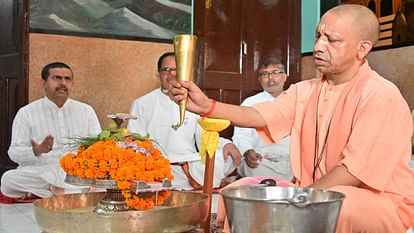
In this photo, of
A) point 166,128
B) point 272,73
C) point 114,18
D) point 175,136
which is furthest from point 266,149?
point 114,18

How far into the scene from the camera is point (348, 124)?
95.4 inches

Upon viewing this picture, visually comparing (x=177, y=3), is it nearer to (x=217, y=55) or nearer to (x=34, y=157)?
(x=217, y=55)

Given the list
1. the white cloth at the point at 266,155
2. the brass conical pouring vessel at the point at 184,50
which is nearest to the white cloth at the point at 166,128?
the white cloth at the point at 266,155

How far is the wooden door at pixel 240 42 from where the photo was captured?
7.05 m

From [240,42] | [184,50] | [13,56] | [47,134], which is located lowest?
[47,134]

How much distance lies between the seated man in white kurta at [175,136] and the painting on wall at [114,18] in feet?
3.08

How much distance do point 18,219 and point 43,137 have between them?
1716 millimetres

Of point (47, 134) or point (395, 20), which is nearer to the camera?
point (47, 134)

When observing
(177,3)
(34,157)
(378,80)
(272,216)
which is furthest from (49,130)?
(272,216)

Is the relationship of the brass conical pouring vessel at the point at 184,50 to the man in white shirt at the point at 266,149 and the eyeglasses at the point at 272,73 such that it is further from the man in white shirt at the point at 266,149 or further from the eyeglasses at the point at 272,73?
the eyeglasses at the point at 272,73

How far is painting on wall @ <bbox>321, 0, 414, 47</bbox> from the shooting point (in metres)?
6.01

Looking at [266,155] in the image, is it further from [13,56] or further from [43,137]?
[13,56]

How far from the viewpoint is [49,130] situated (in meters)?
5.70

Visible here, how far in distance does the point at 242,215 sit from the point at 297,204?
0.19 metres
